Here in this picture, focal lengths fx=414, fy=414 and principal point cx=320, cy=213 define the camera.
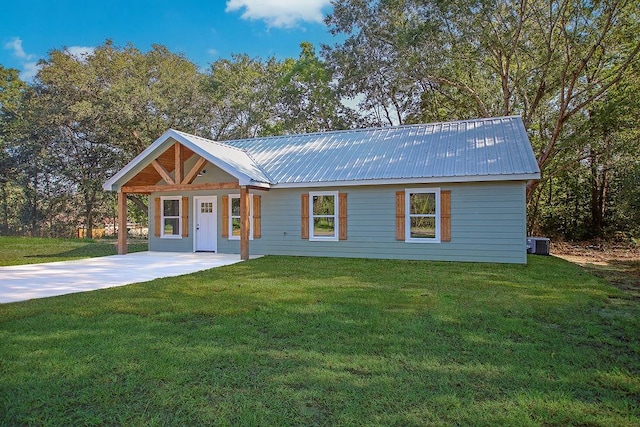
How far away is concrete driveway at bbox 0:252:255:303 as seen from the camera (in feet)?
23.2

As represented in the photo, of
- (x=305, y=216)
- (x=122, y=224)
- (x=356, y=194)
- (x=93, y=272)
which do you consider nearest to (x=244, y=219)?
(x=305, y=216)

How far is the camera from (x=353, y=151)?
13070 mm

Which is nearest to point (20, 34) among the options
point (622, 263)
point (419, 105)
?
point (419, 105)

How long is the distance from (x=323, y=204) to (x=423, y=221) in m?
2.95

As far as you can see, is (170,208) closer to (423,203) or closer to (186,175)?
(186,175)

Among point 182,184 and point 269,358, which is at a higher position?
point 182,184

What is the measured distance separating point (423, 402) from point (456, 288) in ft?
14.6

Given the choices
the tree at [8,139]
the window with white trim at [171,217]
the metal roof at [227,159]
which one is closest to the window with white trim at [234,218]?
the metal roof at [227,159]

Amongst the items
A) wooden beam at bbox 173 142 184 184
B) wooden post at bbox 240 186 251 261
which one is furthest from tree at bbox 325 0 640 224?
wooden beam at bbox 173 142 184 184

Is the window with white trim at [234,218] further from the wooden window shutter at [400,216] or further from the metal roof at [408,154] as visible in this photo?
the wooden window shutter at [400,216]

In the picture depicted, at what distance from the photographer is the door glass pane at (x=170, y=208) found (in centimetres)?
1407

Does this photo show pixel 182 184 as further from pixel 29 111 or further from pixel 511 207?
pixel 29 111

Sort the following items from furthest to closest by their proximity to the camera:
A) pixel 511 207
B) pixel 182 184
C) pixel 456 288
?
pixel 182 184, pixel 511 207, pixel 456 288

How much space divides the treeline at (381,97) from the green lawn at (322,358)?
984 centimetres
